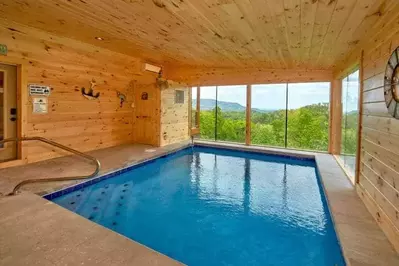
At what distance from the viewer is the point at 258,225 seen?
2844mm

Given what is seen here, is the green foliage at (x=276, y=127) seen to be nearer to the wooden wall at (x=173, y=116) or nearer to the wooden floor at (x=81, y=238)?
the wooden wall at (x=173, y=116)

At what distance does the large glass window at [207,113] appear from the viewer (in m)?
7.80

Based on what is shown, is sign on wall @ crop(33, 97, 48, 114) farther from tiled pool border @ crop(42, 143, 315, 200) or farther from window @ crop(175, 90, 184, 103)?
window @ crop(175, 90, 184, 103)

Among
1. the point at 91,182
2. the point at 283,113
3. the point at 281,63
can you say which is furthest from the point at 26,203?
the point at 283,113

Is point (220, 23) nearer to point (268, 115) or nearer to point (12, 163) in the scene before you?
point (12, 163)

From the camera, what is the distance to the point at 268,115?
7.54 m

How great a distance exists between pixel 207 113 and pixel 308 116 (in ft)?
10.4

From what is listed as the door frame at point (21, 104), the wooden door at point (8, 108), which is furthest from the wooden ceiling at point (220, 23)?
the wooden door at point (8, 108)

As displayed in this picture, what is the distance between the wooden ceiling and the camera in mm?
2531

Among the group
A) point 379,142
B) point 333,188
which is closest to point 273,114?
point 333,188

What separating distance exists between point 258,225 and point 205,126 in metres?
5.54

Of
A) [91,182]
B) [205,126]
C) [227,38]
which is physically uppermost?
[227,38]

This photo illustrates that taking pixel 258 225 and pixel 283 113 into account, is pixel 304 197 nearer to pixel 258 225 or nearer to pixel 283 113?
pixel 258 225

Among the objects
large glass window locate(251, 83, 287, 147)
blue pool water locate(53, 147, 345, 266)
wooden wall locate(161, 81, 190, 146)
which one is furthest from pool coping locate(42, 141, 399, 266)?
large glass window locate(251, 83, 287, 147)
